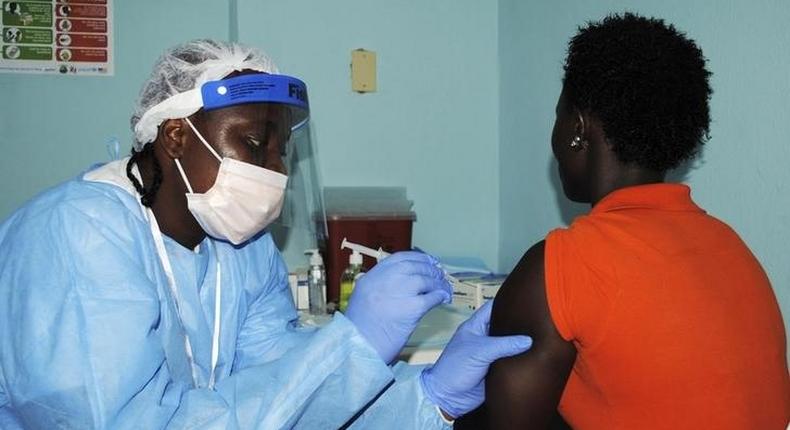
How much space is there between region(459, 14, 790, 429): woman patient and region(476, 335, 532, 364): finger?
A: 0.06 ft

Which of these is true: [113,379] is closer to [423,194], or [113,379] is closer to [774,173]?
[774,173]

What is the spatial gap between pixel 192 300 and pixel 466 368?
56cm

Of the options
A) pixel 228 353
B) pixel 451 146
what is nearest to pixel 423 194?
pixel 451 146

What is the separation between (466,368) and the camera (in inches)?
41.0

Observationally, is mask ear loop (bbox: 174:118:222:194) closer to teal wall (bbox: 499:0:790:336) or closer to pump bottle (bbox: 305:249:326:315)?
pump bottle (bbox: 305:249:326:315)

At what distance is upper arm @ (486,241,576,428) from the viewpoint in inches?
36.5

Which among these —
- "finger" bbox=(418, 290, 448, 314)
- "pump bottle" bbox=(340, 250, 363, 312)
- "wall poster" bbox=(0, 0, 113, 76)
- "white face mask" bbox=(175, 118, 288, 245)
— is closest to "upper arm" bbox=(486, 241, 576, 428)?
"finger" bbox=(418, 290, 448, 314)

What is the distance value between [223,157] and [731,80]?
106cm

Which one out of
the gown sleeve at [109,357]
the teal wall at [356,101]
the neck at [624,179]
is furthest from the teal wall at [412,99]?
the neck at [624,179]

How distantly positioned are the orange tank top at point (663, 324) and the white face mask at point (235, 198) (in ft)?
1.87

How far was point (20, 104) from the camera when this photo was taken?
2.14m

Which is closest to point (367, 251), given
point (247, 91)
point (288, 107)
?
point (288, 107)

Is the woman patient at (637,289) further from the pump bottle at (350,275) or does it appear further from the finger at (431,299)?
the pump bottle at (350,275)

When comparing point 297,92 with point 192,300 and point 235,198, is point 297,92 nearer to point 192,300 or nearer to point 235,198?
point 235,198
